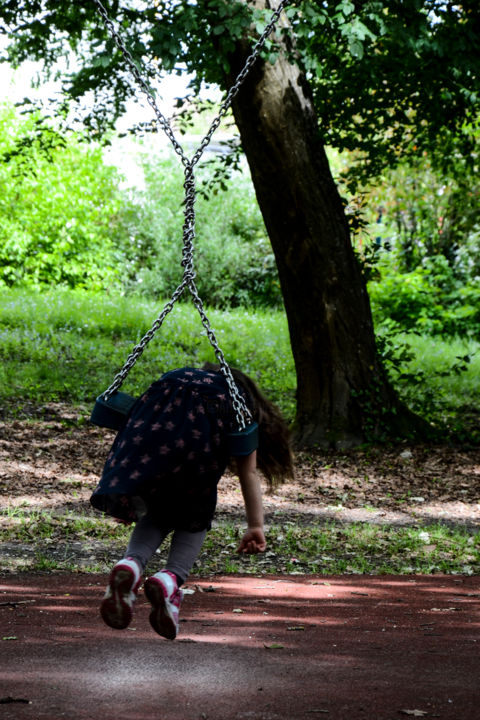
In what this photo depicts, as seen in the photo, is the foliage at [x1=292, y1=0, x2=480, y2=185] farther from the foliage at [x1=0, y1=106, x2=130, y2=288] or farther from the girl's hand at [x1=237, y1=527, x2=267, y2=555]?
the foliage at [x1=0, y1=106, x2=130, y2=288]

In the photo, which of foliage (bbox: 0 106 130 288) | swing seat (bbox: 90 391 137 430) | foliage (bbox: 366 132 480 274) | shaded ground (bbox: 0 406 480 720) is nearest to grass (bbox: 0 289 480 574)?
shaded ground (bbox: 0 406 480 720)

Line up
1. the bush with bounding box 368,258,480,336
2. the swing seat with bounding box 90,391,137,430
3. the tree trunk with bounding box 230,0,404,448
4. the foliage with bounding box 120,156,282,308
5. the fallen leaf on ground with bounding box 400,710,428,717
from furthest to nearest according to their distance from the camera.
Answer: the foliage with bounding box 120,156,282,308, the bush with bounding box 368,258,480,336, the tree trunk with bounding box 230,0,404,448, the swing seat with bounding box 90,391,137,430, the fallen leaf on ground with bounding box 400,710,428,717

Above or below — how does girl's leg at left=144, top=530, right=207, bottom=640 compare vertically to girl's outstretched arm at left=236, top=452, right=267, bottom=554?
below

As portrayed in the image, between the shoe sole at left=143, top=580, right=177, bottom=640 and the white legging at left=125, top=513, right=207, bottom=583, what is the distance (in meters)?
0.14

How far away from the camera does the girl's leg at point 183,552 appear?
3.56m

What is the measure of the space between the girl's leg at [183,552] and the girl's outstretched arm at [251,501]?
20cm

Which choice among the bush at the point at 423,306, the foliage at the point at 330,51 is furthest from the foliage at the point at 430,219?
the foliage at the point at 330,51

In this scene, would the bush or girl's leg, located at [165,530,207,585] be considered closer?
girl's leg, located at [165,530,207,585]

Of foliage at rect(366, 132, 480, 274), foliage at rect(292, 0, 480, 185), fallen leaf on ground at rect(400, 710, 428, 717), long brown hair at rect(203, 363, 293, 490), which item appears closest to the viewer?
fallen leaf on ground at rect(400, 710, 428, 717)

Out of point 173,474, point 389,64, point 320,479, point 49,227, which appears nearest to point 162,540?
point 173,474

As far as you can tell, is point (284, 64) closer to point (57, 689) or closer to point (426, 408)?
point (426, 408)

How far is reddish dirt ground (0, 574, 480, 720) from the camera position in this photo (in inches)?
121

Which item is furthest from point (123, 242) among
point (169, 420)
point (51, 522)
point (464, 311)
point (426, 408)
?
point (169, 420)

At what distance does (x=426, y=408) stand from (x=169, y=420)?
8998 millimetres
